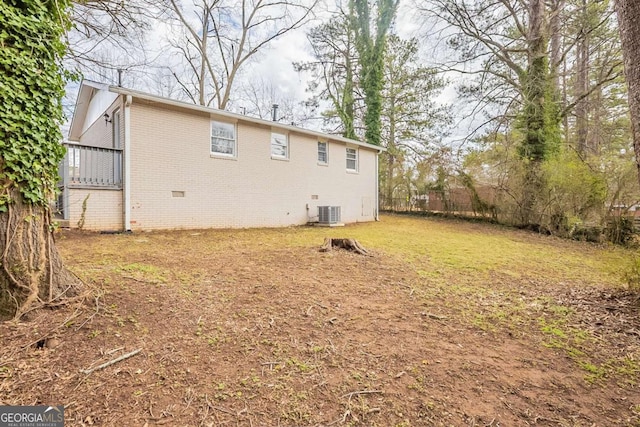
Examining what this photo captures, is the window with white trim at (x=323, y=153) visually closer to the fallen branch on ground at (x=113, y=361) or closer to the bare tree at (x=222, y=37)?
the bare tree at (x=222, y=37)

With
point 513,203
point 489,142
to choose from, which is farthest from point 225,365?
point 489,142

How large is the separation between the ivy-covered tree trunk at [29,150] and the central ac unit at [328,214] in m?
8.79

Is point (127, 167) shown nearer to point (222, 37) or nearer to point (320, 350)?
point (320, 350)

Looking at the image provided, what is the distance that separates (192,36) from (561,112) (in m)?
17.6

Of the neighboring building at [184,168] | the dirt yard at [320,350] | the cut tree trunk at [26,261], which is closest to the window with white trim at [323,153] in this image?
the neighboring building at [184,168]

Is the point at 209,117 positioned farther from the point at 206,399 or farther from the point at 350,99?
the point at 350,99

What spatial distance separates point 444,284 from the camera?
Answer: 4090 millimetres

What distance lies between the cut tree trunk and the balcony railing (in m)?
5.23

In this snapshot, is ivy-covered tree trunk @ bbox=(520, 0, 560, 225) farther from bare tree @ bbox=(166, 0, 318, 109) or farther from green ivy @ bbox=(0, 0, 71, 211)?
green ivy @ bbox=(0, 0, 71, 211)

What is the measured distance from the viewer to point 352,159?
44.7ft

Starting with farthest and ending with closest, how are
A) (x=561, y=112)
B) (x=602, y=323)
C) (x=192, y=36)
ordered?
(x=192, y=36), (x=561, y=112), (x=602, y=323)

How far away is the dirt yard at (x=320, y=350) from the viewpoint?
1657mm

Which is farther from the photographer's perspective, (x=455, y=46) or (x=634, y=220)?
(x=455, y=46)

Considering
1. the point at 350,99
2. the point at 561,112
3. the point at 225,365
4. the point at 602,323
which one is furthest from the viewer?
the point at 350,99
